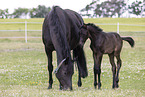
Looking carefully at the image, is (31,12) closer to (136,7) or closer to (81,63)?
(136,7)

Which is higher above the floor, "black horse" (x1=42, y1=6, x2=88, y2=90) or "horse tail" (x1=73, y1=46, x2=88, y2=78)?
"black horse" (x1=42, y1=6, x2=88, y2=90)

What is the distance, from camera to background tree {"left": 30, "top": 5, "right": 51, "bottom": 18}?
76.8m

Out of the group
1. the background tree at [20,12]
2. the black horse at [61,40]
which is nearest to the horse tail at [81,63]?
the black horse at [61,40]

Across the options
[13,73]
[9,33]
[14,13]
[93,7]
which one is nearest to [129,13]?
[93,7]

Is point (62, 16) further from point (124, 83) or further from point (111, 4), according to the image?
point (111, 4)

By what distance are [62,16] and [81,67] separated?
250cm

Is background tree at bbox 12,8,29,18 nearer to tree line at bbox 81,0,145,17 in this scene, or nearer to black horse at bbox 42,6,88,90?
tree line at bbox 81,0,145,17

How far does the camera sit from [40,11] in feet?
264

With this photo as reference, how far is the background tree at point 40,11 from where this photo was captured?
76750mm

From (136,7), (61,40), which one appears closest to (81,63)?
(61,40)

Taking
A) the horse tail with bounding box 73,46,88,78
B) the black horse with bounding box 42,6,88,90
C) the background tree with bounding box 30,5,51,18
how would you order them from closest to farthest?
the black horse with bounding box 42,6,88,90
the horse tail with bounding box 73,46,88,78
the background tree with bounding box 30,5,51,18

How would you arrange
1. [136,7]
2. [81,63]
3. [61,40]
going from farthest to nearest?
1. [136,7]
2. [81,63]
3. [61,40]

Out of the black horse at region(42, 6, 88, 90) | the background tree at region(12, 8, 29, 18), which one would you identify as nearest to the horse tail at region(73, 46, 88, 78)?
the black horse at region(42, 6, 88, 90)

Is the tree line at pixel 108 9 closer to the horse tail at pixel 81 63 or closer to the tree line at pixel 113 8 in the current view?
the tree line at pixel 113 8
